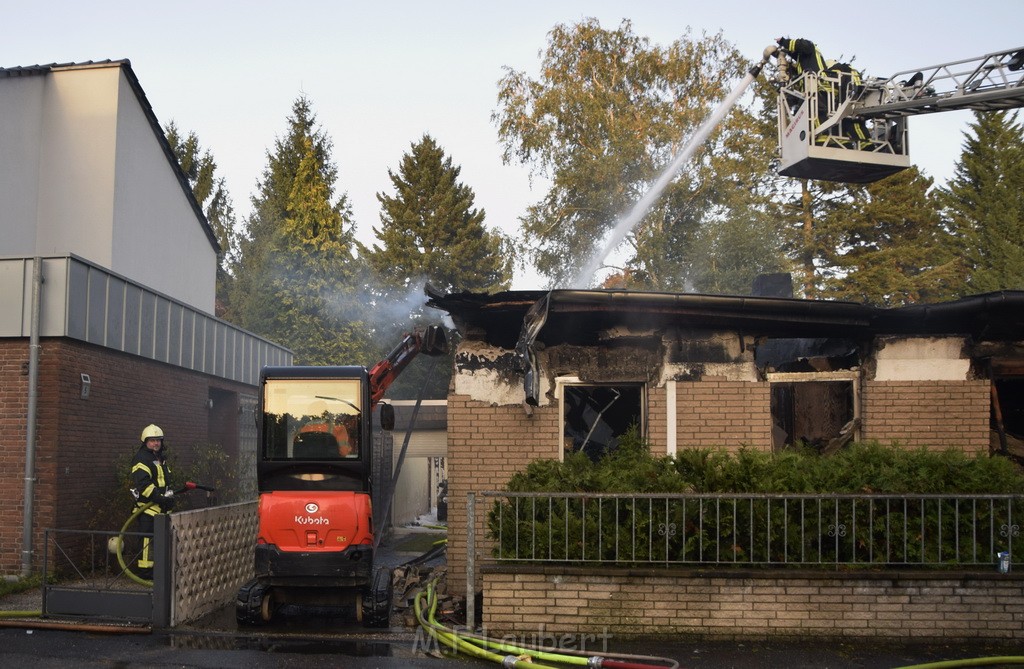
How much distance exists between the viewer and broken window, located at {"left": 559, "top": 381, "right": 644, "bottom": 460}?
43.2 ft

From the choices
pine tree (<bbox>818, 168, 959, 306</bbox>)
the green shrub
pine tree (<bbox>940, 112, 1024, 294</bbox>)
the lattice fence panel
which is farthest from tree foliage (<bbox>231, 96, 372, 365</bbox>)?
the green shrub

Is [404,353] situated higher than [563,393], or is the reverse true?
[404,353]

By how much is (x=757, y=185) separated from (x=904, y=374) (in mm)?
28085

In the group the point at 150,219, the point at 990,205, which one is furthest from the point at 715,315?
the point at 990,205

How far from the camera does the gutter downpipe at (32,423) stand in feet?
42.7

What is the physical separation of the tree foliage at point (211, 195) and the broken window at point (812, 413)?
4660 cm

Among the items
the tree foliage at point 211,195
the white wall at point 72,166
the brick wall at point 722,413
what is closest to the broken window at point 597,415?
the brick wall at point 722,413

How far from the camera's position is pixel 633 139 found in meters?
35.2

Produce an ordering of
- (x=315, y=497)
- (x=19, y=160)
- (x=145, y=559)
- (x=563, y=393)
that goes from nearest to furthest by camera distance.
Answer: (x=315, y=497) < (x=145, y=559) < (x=563, y=393) < (x=19, y=160)

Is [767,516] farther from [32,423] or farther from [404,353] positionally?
[32,423]

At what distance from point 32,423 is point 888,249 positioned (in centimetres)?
3387

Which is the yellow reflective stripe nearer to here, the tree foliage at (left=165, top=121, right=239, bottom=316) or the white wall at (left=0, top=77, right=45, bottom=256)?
the white wall at (left=0, top=77, right=45, bottom=256)

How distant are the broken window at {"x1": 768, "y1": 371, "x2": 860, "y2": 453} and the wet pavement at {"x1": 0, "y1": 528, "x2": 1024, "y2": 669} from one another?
13.4ft

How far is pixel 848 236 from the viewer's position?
130ft
